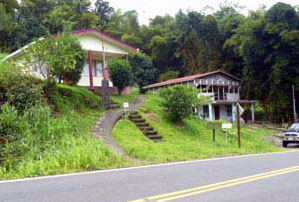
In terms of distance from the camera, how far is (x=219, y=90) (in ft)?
130

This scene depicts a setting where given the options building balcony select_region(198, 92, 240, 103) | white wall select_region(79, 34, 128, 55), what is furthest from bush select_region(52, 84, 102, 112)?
Result: building balcony select_region(198, 92, 240, 103)

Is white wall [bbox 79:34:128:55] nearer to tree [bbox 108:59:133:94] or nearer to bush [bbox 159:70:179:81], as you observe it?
tree [bbox 108:59:133:94]

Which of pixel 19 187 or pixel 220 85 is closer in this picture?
pixel 19 187

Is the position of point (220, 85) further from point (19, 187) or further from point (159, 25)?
point (19, 187)

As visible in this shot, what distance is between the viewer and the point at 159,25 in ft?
179

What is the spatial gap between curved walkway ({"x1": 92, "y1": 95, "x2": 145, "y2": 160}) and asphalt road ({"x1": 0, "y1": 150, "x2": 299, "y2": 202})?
3.42m

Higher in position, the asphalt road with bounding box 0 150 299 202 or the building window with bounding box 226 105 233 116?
the building window with bounding box 226 105 233 116

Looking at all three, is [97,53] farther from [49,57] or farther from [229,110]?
[229,110]

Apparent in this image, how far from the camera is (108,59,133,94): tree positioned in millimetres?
23719

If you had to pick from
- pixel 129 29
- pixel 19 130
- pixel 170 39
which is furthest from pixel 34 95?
pixel 129 29

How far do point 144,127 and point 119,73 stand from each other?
7.08 meters

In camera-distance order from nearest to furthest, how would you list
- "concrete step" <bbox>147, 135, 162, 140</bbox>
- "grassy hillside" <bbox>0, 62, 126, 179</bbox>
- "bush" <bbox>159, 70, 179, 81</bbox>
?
1. "grassy hillside" <bbox>0, 62, 126, 179</bbox>
2. "concrete step" <bbox>147, 135, 162, 140</bbox>
3. "bush" <bbox>159, 70, 179, 81</bbox>

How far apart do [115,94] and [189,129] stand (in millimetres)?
7121

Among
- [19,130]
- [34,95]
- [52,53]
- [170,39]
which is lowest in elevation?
[19,130]
